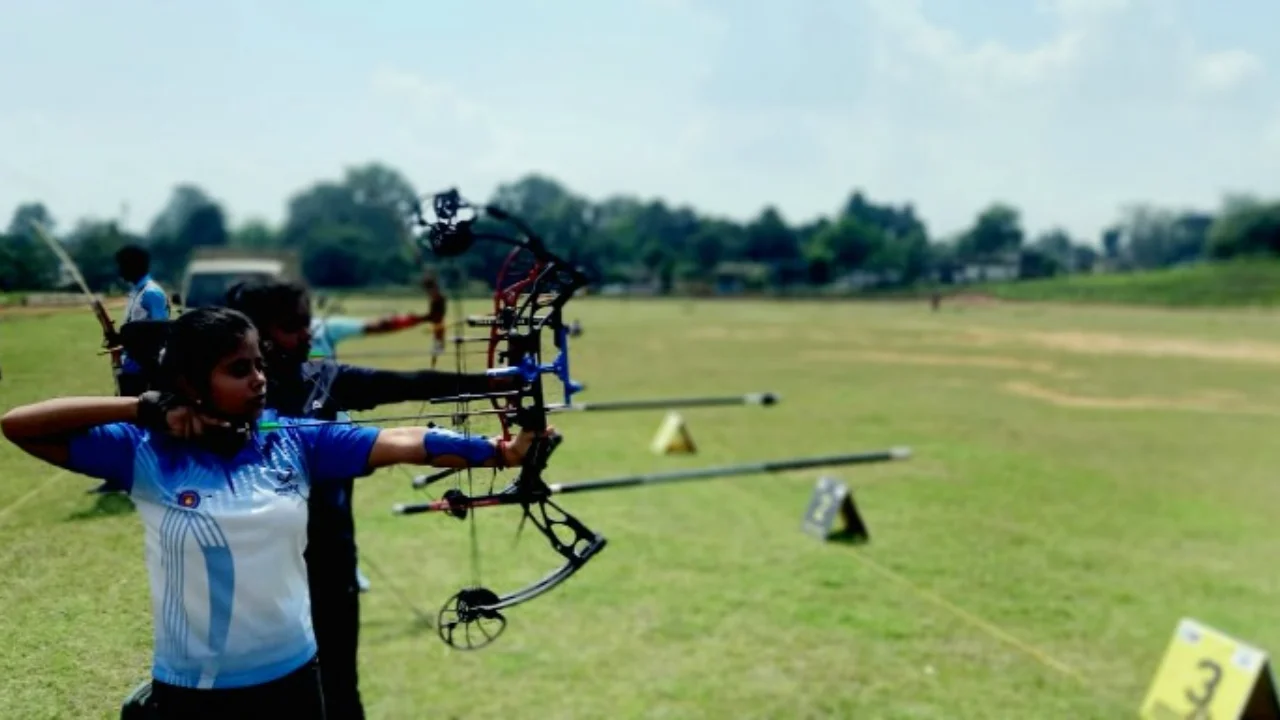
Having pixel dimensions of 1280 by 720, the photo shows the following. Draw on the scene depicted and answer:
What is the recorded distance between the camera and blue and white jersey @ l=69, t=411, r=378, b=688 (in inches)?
108

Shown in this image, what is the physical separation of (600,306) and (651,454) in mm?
42532

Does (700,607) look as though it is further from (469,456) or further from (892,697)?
(469,456)

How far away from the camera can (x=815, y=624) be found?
307 inches

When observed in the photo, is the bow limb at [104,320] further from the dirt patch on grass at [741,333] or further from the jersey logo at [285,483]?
the dirt patch on grass at [741,333]

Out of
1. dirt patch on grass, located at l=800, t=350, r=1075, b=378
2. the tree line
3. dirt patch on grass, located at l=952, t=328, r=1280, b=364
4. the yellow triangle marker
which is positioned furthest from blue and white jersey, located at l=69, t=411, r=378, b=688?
the tree line

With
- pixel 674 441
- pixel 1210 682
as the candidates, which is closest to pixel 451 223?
pixel 1210 682

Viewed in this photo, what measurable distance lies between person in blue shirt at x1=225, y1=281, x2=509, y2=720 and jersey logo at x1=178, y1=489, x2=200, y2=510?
1224 mm

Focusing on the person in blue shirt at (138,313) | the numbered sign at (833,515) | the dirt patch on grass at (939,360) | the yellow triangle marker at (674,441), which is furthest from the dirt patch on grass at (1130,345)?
the person in blue shirt at (138,313)

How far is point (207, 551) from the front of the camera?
2.75 meters

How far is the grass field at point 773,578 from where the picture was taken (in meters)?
3.63

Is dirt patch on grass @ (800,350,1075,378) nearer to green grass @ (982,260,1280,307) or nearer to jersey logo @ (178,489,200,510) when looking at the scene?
jersey logo @ (178,489,200,510)

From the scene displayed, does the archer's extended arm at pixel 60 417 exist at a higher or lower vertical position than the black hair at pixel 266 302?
lower

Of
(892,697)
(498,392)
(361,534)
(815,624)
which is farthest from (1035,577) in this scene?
(498,392)

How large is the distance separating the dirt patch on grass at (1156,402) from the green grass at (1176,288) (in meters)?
58.0
